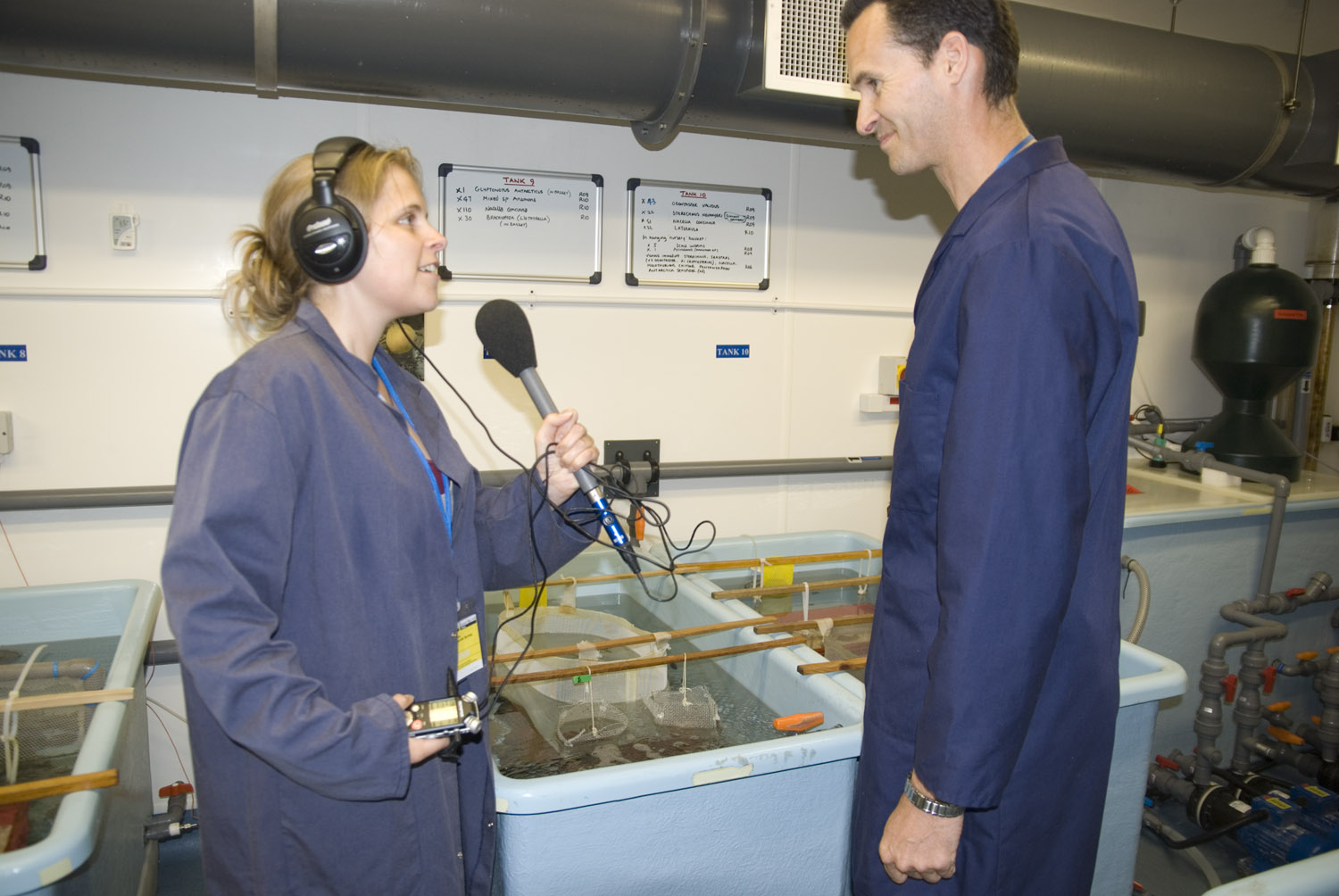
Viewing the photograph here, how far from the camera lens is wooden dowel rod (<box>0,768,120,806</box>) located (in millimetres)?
1072

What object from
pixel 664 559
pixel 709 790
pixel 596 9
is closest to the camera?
pixel 709 790

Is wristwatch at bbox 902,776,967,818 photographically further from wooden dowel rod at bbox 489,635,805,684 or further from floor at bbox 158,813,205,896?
floor at bbox 158,813,205,896

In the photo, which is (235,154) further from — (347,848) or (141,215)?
(347,848)

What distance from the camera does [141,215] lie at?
1.99m

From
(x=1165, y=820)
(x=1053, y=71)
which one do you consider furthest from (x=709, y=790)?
(x=1165, y=820)

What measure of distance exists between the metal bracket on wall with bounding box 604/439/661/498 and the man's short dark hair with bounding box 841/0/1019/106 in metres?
1.47

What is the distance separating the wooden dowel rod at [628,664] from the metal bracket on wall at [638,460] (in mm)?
770

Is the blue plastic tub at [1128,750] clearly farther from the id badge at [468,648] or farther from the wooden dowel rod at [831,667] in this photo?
the id badge at [468,648]

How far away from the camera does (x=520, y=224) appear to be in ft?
7.46

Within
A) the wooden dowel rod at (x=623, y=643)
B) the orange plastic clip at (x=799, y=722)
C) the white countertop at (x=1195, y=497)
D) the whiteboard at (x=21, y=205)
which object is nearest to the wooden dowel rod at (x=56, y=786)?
the wooden dowel rod at (x=623, y=643)

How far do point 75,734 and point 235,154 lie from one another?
1.39 meters

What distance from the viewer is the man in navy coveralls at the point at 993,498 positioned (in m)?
0.91

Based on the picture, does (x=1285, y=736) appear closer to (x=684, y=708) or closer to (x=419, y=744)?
(x=684, y=708)

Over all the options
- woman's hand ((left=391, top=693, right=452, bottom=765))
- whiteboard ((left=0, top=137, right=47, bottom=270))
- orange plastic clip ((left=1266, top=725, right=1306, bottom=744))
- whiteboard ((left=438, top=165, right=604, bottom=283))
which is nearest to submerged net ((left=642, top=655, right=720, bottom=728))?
woman's hand ((left=391, top=693, right=452, bottom=765))
